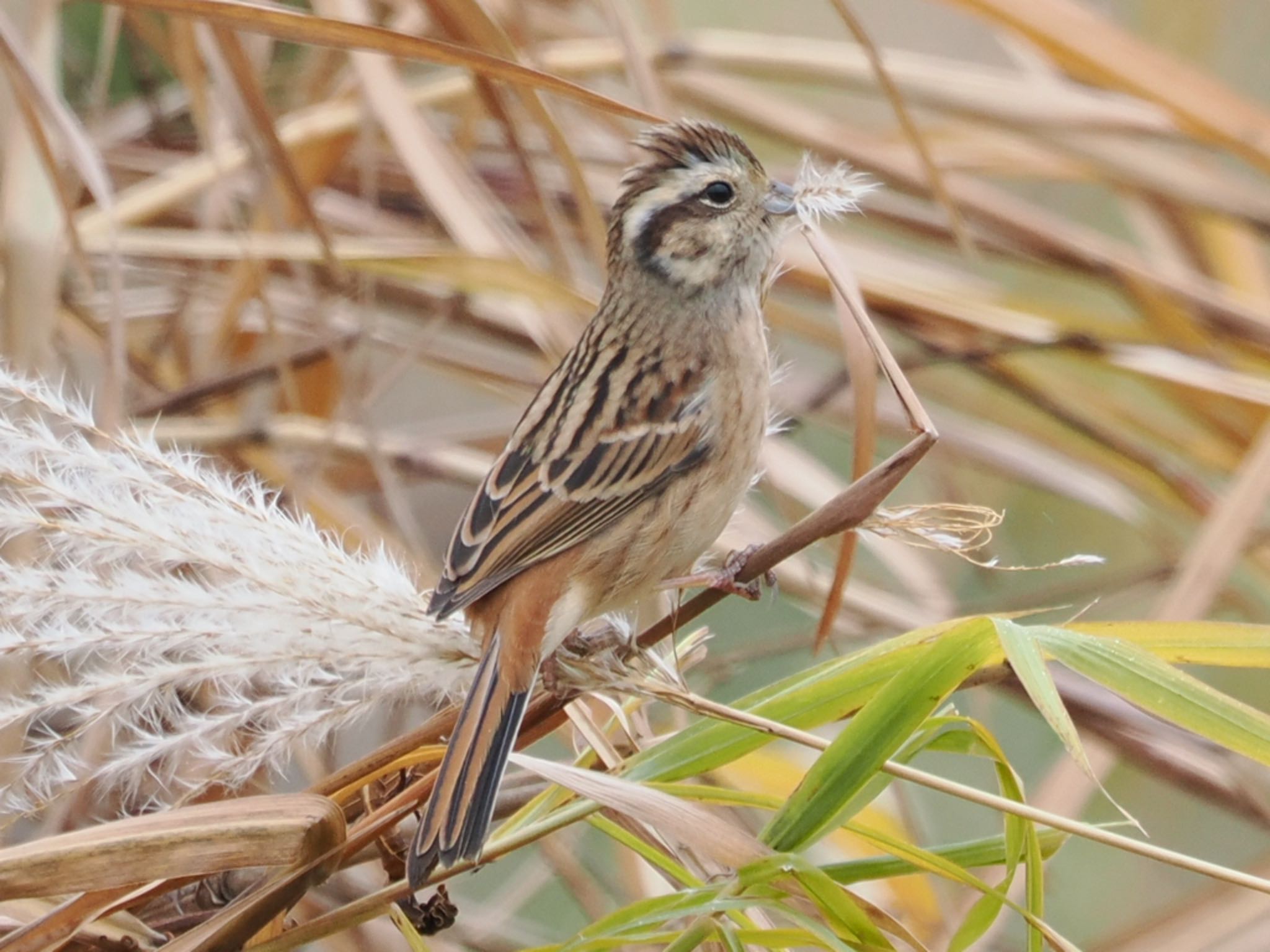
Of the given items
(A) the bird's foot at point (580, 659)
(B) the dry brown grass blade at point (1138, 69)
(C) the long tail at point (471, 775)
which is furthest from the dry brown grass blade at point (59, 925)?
(B) the dry brown grass blade at point (1138, 69)

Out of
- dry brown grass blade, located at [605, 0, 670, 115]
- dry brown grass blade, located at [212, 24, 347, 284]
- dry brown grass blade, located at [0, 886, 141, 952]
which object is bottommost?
dry brown grass blade, located at [0, 886, 141, 952]

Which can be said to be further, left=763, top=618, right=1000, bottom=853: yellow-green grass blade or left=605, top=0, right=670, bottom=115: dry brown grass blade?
left=605, top=0, right=670, bottom=115: dry brown grass blade

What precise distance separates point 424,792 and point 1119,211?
3971mm

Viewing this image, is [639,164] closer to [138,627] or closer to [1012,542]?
[138,627]

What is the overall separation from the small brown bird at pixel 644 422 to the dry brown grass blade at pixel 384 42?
0.96ft

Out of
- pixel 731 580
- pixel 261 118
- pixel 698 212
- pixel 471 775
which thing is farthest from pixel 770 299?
pixel 471 775

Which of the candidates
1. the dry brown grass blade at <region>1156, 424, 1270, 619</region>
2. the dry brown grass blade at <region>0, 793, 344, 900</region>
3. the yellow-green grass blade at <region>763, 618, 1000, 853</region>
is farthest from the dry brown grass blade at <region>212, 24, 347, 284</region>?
the dry brown grass blade at <region>1156, 424, 1270, 619</region>

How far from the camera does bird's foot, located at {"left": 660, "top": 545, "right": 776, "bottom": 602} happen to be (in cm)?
141

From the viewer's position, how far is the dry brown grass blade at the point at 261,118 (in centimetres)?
182

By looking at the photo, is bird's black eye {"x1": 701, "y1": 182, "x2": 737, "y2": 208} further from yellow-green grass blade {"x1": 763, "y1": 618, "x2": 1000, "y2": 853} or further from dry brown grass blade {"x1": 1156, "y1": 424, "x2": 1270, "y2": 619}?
yellow-green grass blade {"x1": 763, "y1": 618, "x2": 1000, "y2": 853}

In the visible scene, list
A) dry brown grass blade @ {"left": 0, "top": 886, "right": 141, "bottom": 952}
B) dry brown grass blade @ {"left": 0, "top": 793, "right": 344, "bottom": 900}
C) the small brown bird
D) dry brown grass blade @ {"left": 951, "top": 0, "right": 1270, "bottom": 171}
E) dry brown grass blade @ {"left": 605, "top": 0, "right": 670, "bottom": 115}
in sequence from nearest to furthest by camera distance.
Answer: dry brown grass blade @ {"left": 0, "top": 793, "right": 344, "bottom": 900} → dry brown grass blade @ {"left": 0, "top": 886, "right": 141, "bottom": 952} → the small brown bird → dry brown grass blade @ {"left": 605, "top": 0, "right": 670, "bottom": 115} → dry brown grass blade @ {"left": 951, "top": 0, "right": 1270, "bottom": 171}

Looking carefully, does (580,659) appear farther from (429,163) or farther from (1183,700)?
(429,163)

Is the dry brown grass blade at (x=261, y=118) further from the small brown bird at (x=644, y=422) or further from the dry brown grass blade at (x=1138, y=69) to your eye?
the dry brown grass blade at (x=1138, y=69)

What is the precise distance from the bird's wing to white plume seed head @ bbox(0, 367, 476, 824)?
19.2 inches
